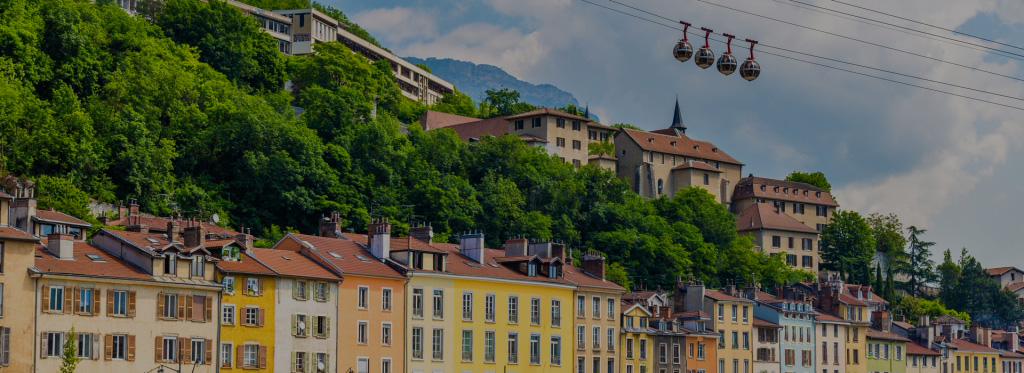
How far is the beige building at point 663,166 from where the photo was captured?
174m

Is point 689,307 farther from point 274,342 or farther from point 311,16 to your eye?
point 311,16

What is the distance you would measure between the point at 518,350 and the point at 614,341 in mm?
9720

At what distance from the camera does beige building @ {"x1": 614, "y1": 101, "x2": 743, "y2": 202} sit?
174m

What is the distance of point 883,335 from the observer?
124000 millimetres

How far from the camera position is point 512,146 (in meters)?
144

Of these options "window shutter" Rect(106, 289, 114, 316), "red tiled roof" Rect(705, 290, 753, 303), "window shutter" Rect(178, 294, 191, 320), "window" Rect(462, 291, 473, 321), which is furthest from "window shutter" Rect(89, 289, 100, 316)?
"red tiled roof" Rect(705, 290, 753, 303)

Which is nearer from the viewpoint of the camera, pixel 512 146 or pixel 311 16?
pixel 512 146

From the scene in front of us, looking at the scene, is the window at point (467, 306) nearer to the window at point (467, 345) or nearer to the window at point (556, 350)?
the window at point (467, 345)

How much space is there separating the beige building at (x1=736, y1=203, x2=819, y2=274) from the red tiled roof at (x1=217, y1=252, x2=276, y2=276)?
104 meters

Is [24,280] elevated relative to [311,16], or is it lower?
lower

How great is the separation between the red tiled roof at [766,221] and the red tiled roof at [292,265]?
102774 millimetres

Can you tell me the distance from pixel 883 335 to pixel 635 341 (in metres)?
35.8

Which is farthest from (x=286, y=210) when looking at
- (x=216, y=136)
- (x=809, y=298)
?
(x=809, y=298)

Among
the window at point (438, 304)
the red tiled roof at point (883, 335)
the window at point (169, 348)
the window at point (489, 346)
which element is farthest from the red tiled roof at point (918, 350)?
the window at point (169, 348)
